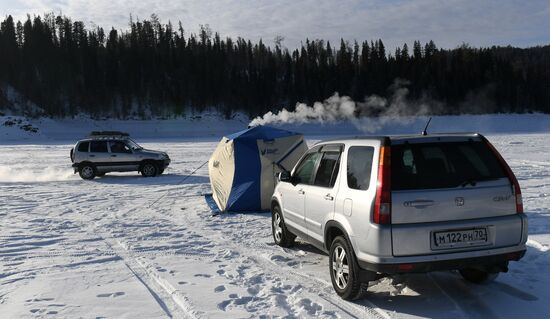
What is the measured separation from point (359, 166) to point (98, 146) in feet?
57.6

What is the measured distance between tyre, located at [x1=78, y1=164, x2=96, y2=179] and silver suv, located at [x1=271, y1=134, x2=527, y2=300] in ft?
56.4

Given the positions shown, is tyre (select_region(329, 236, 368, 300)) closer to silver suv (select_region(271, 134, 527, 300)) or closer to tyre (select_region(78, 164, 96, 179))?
silver suv (select_region(271, 134, 527, 300))

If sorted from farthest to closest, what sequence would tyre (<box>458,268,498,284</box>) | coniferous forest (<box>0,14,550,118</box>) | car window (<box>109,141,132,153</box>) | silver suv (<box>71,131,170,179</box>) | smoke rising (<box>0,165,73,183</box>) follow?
coniferous forest (<box>0,14,550,118</box>) → car window (<box>109,141,132,153</box>) → silver suv (<box>71,131,170,179</box>) → smoke rising (<box>0,165,73,183</box>) → tyre (<box>458,268,498,284</box>)

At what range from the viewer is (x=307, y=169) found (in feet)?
22.9

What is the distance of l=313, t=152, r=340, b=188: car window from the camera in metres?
6.02

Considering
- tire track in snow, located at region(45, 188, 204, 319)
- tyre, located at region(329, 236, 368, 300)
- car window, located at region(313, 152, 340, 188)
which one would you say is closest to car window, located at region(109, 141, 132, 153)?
tire track in snow, located at region(45, 188, 204, 319)

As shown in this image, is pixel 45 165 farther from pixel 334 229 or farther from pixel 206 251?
pixel 334 229

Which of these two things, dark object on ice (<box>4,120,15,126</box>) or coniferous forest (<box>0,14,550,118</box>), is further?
coniferous forest (<box>0,14,550,118</box>)

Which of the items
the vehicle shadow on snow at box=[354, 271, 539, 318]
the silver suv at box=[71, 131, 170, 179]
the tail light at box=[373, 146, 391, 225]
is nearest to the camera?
the tail light at box=[373, 146, 391, 225]

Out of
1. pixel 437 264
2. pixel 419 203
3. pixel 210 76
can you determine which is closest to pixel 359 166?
pixel 419 203

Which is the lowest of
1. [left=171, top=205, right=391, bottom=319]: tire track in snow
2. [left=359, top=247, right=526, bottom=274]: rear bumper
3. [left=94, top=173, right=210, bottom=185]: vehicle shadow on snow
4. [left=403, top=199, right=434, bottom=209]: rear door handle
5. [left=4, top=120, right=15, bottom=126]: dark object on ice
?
[left=94, top=173, right=210, bottom=185]: vehicle shadow on snow

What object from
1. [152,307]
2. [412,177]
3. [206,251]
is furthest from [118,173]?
[412,177]

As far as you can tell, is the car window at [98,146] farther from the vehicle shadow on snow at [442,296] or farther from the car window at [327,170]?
the vehicle shadow on snow at [442,296]

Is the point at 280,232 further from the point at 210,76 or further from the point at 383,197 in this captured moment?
the point at 210,76
